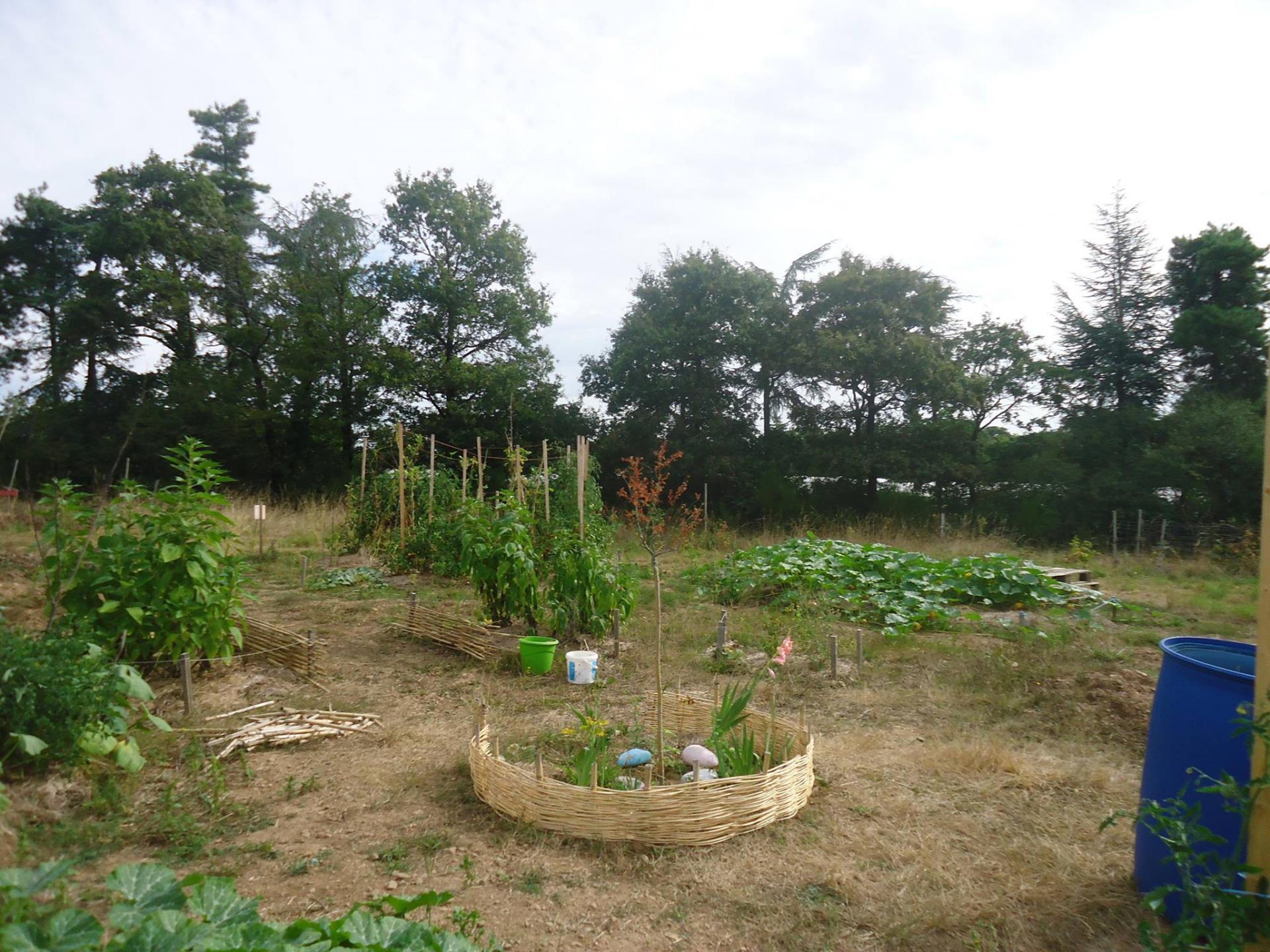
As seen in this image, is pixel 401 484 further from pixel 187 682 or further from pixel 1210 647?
pixel 1210 647

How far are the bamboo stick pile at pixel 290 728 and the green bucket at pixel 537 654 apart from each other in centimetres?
124

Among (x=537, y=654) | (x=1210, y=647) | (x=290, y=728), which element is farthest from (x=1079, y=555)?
(x=290, y=728)

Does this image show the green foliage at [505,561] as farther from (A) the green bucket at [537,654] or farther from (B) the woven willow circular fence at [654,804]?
(B) the woven willow circular fence at [654,804]

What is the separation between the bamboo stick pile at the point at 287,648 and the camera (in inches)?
199

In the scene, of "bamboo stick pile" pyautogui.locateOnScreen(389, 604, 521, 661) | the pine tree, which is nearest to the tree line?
the pine tree

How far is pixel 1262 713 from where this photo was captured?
1801 millimetres

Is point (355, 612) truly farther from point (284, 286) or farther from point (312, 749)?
point (284, 286)

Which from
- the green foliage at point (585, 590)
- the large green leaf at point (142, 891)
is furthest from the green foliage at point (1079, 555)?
the large green leaf at point (142, 891)

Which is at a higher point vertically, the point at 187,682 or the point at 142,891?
the point at 142,891

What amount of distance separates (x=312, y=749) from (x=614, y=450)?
49.0ft

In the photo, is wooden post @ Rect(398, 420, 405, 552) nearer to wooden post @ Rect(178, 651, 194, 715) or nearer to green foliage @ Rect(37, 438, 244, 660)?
green foliage @ Rect(37, 438, 244, 660)

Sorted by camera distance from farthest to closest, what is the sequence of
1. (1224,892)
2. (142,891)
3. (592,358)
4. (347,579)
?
(592,358), (347,579), (1224,892), (142,891)

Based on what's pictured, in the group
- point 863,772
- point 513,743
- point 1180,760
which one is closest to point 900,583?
point 863,772

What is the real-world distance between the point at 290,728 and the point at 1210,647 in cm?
395
